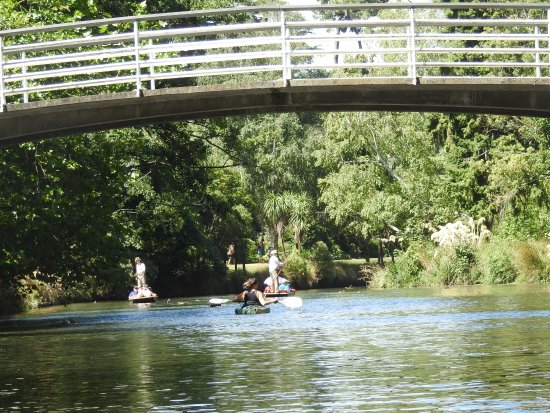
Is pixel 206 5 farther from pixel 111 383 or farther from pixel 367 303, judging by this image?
pixel 111 383

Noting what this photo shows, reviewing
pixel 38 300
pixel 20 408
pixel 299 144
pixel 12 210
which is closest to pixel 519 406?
pixel 20 408

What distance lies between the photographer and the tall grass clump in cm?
4638

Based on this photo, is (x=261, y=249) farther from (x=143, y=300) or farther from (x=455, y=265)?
(x=143, y=300)

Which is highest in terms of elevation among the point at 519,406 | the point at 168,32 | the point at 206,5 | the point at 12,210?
the point at 206,5

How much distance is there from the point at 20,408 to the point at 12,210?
1842 cm

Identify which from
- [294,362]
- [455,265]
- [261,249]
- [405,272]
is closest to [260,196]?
[261,249]

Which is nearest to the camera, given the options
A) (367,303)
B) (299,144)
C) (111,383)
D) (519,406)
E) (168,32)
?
(519,406)

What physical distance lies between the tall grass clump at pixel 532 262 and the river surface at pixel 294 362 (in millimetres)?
14089

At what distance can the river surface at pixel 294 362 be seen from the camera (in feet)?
45.3

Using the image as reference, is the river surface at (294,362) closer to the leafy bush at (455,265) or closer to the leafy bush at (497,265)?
the leafy bush at (497,265)

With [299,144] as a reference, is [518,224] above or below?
below

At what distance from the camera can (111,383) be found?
54.4 feet

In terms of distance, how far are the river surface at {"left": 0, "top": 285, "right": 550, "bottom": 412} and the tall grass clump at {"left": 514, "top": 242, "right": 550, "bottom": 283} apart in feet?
46.2

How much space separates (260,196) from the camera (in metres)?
70.9
